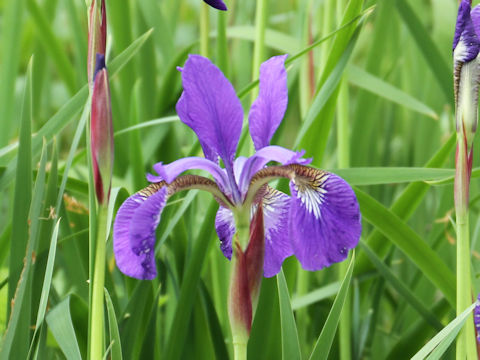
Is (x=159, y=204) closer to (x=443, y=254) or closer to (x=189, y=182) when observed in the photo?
(x=189, y=182)

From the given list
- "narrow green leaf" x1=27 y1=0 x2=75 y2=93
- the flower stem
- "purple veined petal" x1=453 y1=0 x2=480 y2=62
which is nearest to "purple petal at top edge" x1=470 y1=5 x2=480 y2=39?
"purple veined petal" x1=453 y1=0 x2=480 y2=62

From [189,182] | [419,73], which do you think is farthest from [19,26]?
[419,73]

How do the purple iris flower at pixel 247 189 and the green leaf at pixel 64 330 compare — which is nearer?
the purple iris flower at pixel 247 189

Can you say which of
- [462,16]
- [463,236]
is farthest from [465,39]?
[463,236]

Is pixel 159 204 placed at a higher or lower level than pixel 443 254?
higher

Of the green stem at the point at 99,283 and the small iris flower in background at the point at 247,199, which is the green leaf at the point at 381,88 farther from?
the green stem at the point at 99,283

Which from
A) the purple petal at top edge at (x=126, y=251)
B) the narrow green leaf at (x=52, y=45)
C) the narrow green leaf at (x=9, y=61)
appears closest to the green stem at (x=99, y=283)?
the purple petal at top edge at (x=126, y=251)
